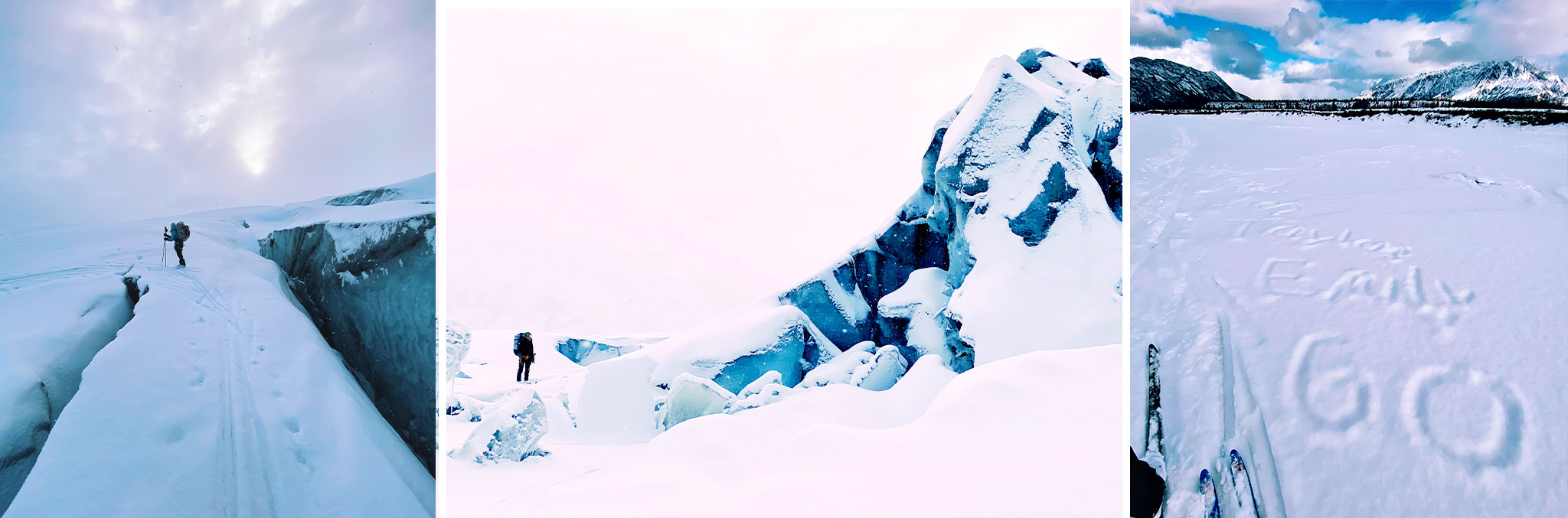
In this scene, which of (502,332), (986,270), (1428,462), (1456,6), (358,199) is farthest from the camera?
Result: (986,270)

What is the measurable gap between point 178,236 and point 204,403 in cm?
62

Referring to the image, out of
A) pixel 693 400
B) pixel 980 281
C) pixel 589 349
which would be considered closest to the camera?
pixel 693 400

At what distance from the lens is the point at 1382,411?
5.73ft

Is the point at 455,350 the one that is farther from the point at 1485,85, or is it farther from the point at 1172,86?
the point at 1485,85

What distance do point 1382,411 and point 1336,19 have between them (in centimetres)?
178

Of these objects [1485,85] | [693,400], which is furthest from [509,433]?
[1485,85]

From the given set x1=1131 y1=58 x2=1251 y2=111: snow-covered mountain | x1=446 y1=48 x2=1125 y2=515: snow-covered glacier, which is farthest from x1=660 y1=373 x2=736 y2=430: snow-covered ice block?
x1=1131 y1=58 x2=1251 y2=111: snow-covered mountain

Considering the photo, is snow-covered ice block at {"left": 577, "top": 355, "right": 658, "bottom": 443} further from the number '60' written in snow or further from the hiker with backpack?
the number '60' written in snow

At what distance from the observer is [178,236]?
1836 millimetres

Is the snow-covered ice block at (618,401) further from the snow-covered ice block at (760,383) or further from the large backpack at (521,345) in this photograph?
the snow-covered ice block at (760,383)

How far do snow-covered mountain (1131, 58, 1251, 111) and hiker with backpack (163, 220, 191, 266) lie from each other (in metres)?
4.01

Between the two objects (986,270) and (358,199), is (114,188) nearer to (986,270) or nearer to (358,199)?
(358,199)

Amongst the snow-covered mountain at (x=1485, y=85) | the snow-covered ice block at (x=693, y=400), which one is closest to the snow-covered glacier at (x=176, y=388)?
the snow-covered ice block at (x=693, y=400)

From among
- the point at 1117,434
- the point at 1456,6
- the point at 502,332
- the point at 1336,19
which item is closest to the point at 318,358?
the point at 502,332
